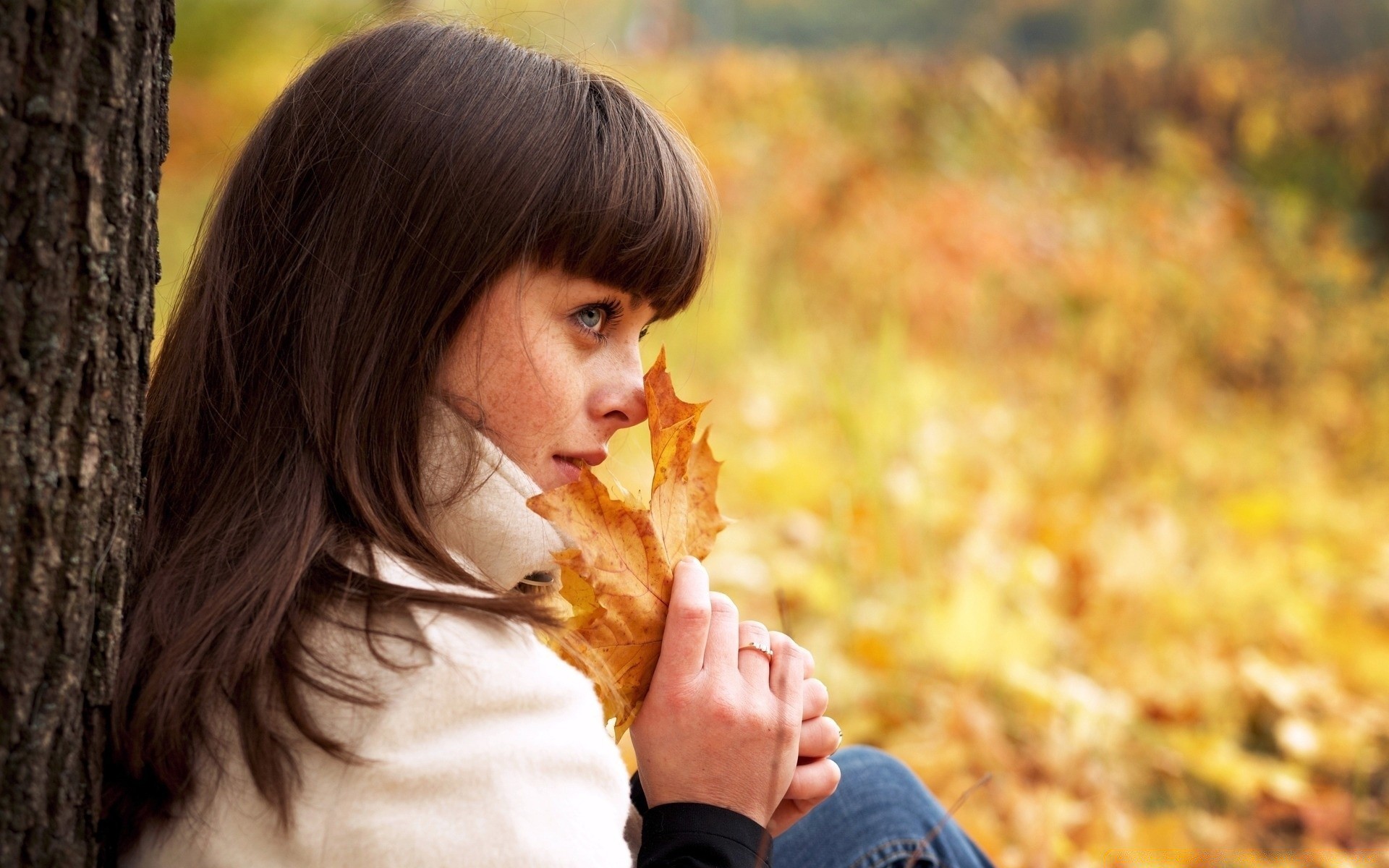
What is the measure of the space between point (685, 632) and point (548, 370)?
11.6 inches

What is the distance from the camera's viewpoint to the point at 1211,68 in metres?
6.42

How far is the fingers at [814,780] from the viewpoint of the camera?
112 centimetres

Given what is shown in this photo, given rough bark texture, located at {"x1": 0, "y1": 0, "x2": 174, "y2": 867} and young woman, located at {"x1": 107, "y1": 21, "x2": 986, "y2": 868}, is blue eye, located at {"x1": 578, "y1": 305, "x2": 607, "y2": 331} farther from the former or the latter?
rough bark texture, located at {"x1": 0, "y1": 0, "x2": 174, "y2": 867}

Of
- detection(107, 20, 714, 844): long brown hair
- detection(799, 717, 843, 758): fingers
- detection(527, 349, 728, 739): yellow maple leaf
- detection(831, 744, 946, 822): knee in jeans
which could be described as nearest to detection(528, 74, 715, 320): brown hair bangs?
detection(107, 20, 714, 844): long brown hair

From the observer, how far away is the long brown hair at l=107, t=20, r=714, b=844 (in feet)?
2.91

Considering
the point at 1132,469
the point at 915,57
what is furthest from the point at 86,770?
the point at 915,57

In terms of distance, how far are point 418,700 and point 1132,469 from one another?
3.33 m

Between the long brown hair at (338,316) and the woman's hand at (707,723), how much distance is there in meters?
0.15

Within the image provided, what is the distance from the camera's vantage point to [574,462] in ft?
3.81

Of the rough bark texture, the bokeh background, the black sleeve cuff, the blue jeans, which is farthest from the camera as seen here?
the bokeh background

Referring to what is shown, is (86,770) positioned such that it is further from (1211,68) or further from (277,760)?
(1211,68)

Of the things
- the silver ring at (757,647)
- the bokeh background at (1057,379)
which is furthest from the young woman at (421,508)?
the bokeh background at (1057,379)

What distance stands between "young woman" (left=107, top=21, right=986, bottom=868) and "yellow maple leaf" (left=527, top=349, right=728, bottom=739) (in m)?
0.03

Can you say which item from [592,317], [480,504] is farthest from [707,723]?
[592,317]
